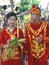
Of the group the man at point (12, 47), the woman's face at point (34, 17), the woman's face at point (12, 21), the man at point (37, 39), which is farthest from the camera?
the man at point (37, 39)

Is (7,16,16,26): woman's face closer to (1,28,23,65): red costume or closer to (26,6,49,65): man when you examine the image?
(1,28,23,65): red costume

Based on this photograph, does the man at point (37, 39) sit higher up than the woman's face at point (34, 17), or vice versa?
the woman's face at point (34, 17)

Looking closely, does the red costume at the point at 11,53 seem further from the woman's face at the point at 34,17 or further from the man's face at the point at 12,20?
the woman's face at the point at 34,17

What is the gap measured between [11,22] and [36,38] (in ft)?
2.14

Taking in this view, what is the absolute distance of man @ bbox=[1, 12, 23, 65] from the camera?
578 centimetres

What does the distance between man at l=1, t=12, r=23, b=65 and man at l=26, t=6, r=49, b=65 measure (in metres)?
0.30

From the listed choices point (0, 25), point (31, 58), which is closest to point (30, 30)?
point (31, 58)

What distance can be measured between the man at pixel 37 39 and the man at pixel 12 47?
11.9 inches

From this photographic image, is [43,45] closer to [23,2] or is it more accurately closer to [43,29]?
[43,29]

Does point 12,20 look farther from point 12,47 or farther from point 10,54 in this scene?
point 10,54

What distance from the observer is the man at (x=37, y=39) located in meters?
6.06

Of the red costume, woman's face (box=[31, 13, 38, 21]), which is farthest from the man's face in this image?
woman's face (box=[31, 13, 38, 21])

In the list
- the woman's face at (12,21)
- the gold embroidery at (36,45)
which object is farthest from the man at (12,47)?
the gold embroidery at (36,45)

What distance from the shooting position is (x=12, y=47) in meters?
5.78
